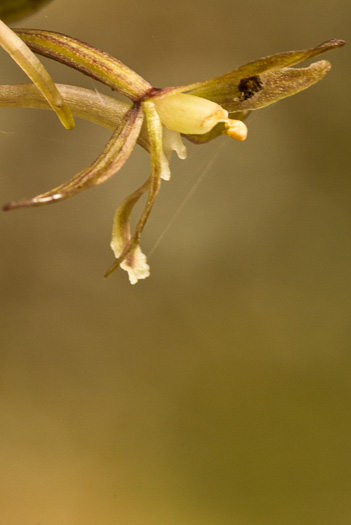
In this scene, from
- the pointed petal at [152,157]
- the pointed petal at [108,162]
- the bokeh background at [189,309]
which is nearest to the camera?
the pointed petal at [108,162]

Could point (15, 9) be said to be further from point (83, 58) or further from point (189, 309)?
point (189, 309)

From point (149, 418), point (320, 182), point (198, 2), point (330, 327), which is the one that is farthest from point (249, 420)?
point (198, 2)

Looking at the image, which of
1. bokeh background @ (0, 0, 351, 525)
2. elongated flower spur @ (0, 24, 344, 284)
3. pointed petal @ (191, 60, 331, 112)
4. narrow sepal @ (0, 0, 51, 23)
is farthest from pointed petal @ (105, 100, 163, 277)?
bokeh background @ (0, 0, 351, 525)

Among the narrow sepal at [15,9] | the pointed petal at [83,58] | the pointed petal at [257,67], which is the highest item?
the narrow sepal at [15,9]

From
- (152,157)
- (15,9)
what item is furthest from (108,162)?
(15,9)

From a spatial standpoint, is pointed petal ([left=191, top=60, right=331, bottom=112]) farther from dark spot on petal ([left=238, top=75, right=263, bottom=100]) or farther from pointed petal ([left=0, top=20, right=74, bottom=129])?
pointed petal ([left=0, top=20, right=74, bottom=129])

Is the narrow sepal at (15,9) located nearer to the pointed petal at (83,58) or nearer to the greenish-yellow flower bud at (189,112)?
the pointed petal at (83,58)

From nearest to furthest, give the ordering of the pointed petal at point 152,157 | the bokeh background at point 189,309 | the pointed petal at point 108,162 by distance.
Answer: the pointed petal at point 108,162 < the pointed petal at point 152,157 < the bokeh background at point 189,309

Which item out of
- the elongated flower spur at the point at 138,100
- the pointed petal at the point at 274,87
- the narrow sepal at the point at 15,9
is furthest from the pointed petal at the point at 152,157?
the narrow sepal at the point at 15,9

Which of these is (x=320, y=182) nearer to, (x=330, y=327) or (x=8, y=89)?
(x=330, y=327)
